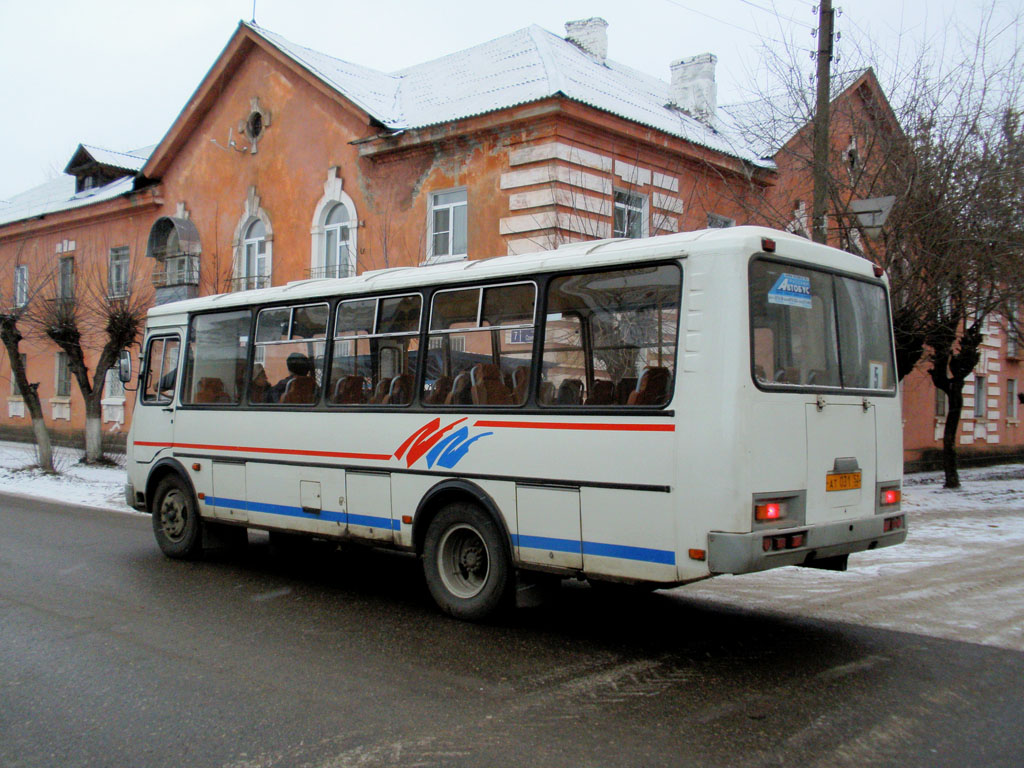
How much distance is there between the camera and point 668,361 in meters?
6.25

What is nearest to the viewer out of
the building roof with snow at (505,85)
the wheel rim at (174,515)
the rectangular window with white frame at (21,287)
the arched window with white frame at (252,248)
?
the wheel rim at (174,515)

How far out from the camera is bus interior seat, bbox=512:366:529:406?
7086 millimetres

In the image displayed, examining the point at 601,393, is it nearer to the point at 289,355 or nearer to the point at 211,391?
the point at 289,355

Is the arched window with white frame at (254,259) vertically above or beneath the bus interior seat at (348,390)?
above

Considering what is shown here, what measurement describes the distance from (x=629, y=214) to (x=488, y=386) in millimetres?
11715

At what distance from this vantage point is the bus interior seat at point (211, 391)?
9.84m

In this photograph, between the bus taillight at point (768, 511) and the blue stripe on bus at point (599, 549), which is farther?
the blue stripe on bus at point (599, 549)

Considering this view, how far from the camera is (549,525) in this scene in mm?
6781

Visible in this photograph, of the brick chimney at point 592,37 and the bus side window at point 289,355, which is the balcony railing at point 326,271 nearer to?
the brick chimney at point 592,37

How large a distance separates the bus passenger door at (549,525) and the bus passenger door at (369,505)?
149 centimetres

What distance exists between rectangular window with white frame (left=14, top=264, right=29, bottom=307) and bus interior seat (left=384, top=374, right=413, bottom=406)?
17812 millimetres

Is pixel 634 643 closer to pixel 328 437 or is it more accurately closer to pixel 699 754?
pixel 699 754

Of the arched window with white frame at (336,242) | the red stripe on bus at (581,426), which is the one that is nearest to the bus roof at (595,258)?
the red stripe on bus at (581,426)

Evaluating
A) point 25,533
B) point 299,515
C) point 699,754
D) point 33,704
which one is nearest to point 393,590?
point 299,515
